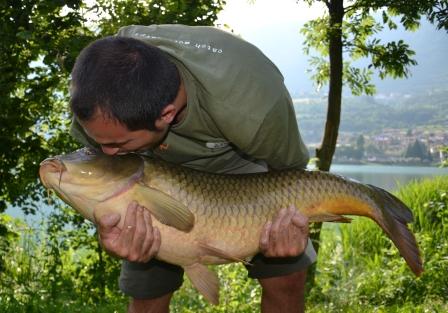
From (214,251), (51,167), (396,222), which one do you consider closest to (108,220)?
(51,167)

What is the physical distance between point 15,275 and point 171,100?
3.55 metres

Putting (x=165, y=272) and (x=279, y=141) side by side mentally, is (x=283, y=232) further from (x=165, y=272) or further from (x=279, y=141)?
(x=165, y=272)

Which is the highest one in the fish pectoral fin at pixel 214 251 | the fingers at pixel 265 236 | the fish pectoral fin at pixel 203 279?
the fingers at pixel 265 236

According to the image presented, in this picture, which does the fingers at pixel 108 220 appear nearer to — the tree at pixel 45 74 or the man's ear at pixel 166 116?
the man's ear at pixel 166 116

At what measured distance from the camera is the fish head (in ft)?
6.64

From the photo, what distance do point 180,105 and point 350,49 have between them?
3615 millimetres

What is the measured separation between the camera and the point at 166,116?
83.4 inches

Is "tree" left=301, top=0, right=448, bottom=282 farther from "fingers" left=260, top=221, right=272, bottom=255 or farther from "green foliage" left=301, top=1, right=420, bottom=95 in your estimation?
"fingers" left=260, top=221, right=272, bottom=255

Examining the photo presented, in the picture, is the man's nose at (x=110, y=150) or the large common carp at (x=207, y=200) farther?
the man's nose at (x=110, y=150)

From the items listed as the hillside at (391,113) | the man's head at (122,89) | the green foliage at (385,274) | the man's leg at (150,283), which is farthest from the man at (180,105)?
the hillside at (391,113)

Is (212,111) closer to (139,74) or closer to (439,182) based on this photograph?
(139,74)

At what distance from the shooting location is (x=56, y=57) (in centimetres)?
392

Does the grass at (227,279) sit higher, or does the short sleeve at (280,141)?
the short sleeve at (280,141)

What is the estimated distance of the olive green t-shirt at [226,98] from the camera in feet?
6.79
